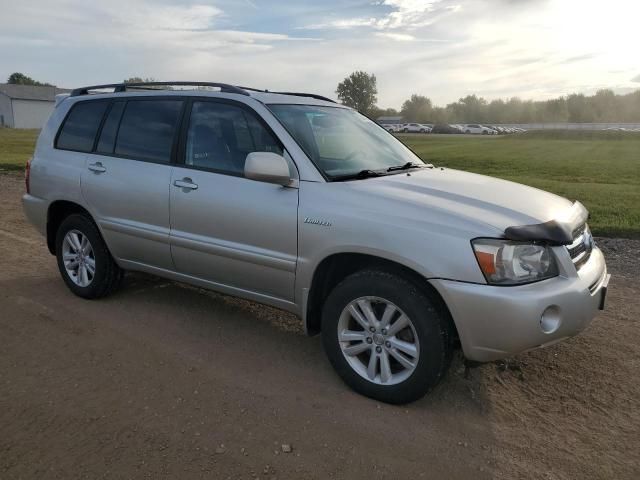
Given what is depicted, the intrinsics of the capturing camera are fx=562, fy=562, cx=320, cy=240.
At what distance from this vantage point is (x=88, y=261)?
5090mm

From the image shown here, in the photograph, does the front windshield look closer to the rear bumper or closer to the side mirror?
the side mirror

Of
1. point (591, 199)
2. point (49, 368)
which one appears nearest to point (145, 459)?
point (49, 368)

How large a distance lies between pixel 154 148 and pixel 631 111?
95.5 metres

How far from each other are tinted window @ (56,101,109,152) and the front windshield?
1.91 meters

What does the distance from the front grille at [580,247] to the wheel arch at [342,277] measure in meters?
0.85

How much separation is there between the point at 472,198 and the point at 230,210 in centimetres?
162

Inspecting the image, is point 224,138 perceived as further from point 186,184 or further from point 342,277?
point 342,277

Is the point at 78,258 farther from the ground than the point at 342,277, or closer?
closer

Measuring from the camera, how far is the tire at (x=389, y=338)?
3156mm

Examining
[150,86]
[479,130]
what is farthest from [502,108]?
[150,86]

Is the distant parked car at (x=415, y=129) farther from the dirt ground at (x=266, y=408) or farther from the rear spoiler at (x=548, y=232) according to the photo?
the rear spoiler at (x=548, y=232)

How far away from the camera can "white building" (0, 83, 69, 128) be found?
3150 inches

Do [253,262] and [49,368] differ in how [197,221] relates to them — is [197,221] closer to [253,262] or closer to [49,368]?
[253,262]

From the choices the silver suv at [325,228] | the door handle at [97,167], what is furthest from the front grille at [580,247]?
the door handle at [97,167]
